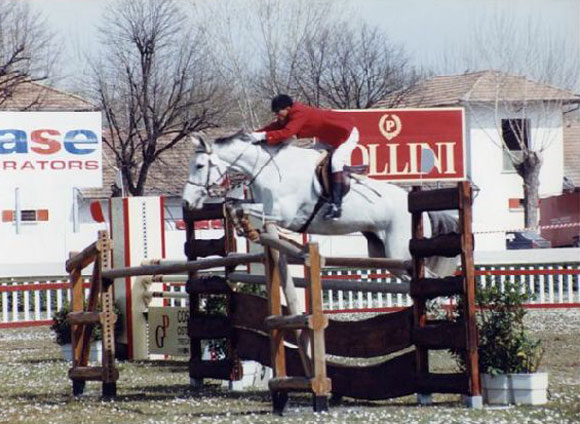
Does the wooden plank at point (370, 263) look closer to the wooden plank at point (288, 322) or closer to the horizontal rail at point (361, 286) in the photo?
the horizontal rail at point (361, 286)

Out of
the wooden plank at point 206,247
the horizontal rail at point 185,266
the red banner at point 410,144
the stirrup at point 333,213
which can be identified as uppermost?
the red banner at point 410,144

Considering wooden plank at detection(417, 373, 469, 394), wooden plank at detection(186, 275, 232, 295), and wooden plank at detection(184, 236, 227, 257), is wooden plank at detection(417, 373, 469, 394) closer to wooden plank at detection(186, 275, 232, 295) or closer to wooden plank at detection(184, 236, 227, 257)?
wooden plank at detection(186, 275, 232, 295)

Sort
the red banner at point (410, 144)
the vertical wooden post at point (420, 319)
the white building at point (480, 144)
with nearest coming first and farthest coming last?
the vertical wooden post at point (420, 319), the red banner at point (410, 144), the white building at point (480, 144)

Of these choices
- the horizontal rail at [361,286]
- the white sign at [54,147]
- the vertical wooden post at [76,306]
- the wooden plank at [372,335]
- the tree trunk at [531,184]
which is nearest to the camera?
the wooden plank at [372,335]

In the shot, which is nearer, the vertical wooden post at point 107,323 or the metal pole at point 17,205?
the vertical wooden post at point 107,323

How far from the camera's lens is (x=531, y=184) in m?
52.0

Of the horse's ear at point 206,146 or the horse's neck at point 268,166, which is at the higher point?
the horse's ear at point 206,146

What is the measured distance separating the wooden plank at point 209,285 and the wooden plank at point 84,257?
1.03 metres

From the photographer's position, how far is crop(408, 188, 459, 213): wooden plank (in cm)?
1020

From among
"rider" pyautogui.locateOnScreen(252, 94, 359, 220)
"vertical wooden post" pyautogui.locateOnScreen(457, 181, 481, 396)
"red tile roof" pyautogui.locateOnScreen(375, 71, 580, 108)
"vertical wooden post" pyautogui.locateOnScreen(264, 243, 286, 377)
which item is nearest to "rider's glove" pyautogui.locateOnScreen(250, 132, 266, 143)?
"rider" pyautogui.locateOnScreen(252, 94, 359, 220)

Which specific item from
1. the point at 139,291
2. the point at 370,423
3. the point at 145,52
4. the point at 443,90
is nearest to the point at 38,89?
the point at 145,52

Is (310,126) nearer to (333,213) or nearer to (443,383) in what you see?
(333,213)

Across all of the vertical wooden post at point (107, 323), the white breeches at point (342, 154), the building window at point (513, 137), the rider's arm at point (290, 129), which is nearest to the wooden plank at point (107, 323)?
the vertical wooden post at point (107, 323)

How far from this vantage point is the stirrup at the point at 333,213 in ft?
42.3
